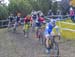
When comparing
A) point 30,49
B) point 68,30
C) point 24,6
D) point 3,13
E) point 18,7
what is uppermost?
point 24,6

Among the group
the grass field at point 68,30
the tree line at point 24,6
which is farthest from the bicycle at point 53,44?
the tree line at point 24,6

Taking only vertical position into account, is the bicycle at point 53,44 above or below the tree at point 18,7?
below

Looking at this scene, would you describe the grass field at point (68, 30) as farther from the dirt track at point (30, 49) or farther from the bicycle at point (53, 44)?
the bicycle at point (53, 44)

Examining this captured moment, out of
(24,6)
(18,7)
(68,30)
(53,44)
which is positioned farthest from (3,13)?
(53,44)

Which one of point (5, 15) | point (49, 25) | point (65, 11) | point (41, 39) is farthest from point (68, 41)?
point (65, 11)

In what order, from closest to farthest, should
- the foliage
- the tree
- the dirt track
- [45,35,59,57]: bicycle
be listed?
[45,35,59,57]: bicycle, the dirt track, the foliage, the tree

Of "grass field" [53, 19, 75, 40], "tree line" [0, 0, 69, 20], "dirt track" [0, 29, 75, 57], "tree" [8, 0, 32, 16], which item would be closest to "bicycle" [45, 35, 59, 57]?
"dirt track" [0, 29, 75, 57]

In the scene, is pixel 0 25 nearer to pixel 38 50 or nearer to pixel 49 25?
pixel 38 50

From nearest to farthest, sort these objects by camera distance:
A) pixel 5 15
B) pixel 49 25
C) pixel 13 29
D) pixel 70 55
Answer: pixel 49 25 < pixel 70 55 < pixel 13 29 < pixel 5 15

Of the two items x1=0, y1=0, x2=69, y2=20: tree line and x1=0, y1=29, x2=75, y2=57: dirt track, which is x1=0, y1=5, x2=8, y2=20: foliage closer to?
x1=0, y1=0, x2=69, y2=20: tree line

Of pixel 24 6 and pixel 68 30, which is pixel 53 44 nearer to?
pixel 68 30

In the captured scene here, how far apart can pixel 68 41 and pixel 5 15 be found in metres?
18.1

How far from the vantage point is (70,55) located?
1384 centimetres

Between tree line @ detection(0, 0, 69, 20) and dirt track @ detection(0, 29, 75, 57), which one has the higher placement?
tree line @ detection(0, 0, 69, 20)
